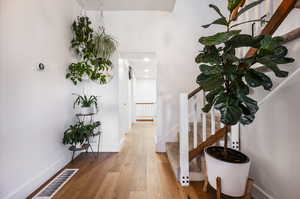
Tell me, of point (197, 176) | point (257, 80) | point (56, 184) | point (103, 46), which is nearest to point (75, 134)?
point (56, 184)

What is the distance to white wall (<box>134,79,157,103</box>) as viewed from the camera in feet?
24.7

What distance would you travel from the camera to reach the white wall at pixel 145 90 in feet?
24.7

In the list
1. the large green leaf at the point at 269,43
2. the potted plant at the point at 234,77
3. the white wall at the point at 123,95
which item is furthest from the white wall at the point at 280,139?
the white wall at the point at 123,95

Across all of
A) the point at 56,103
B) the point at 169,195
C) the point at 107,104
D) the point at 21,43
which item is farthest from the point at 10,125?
the point at 169,195

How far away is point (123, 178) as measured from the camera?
72.6 inches

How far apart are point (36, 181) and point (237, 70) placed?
2446 mm

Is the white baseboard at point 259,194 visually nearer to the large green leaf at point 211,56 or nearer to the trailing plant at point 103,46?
the large green leaf at point 211,56

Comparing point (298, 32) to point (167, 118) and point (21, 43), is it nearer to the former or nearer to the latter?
point (167, 118)

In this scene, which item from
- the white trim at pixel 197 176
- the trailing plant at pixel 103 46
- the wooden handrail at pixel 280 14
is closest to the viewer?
the wooden handrail at pixel 280 14

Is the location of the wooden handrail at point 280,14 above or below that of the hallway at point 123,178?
above

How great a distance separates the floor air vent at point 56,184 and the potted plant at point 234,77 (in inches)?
71.8

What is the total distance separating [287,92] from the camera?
115cm

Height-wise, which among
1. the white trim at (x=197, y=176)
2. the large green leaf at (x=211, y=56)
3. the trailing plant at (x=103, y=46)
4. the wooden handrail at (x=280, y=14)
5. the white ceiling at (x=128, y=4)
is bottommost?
the white trim at (x=197, y=176)

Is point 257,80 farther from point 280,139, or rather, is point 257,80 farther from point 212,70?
point 280,139
